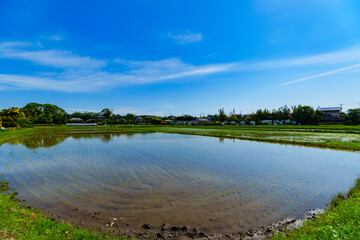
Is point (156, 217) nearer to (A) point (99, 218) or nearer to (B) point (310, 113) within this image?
(A) point (99, 218)

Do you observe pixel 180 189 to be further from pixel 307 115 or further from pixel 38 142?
pixel 307 115

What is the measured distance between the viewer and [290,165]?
10695mm

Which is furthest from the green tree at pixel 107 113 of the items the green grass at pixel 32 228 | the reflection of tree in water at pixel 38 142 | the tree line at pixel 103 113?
the green grass at pixel 32 228

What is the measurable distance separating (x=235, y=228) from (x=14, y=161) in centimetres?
1420

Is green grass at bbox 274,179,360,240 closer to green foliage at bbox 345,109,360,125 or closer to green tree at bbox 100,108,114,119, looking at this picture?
green foliage at bbox 345,109,360,125

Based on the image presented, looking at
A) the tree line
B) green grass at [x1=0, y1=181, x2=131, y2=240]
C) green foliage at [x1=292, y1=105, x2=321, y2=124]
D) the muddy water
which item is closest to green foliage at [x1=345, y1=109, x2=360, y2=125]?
the tree line

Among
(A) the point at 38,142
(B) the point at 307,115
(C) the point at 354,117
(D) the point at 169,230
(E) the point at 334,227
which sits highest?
(B) the point at 307,115

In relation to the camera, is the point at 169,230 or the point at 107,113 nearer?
the point at 169,230

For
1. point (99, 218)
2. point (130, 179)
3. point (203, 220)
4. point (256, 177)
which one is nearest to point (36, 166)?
point (130, 179)

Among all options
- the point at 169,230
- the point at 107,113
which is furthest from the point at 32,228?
the point at 107,113

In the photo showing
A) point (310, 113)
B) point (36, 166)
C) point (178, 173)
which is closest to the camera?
point (178, 173)

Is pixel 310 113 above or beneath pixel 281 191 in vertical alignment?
above

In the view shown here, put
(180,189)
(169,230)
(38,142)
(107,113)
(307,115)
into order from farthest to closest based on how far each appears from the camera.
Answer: (107,113) < (307,115) < (38,142) < (180,189) < (169,230)

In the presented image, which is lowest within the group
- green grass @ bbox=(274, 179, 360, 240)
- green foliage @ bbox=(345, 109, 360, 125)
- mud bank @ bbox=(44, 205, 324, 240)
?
mud bank @ bbox=(44, 205, 324, 240)
